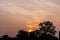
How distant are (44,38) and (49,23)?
6.69 m

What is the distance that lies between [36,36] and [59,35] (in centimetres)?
2019

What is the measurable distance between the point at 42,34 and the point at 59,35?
2090 centimetres

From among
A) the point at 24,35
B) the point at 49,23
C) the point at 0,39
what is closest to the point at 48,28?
the point at 49,23

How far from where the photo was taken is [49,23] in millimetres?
100438

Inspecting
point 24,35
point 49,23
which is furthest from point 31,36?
point 49,23

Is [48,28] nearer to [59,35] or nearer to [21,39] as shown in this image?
[21,39]

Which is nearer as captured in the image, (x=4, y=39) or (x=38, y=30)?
(x=38, y=30)

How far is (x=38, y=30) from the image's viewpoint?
335 ft

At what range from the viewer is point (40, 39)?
99.7 meters

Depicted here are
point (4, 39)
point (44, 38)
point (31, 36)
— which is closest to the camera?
point (44, 38)

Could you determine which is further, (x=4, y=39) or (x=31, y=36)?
(x=4, y=39)

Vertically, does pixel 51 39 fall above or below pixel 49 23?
below

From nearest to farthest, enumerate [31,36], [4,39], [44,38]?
[44,38]
[31,36]
[4,39]

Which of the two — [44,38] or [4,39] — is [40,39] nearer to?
[44,38]
